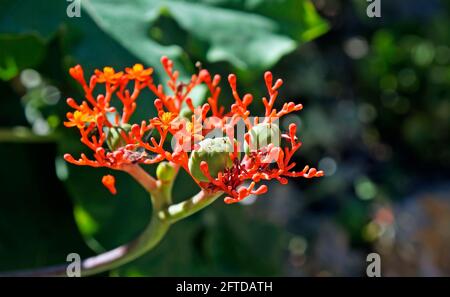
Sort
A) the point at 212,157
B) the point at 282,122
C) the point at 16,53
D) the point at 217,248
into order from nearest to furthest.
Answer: the point at 212,157 < the point at 16,53 < the point at 217,248 < the point at 282,122

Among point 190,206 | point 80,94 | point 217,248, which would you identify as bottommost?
point 190,206

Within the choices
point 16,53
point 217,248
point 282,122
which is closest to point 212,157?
point 16,53

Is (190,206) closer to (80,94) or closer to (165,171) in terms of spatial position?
(165,171)

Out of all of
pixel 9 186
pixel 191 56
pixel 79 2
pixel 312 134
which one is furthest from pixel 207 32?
pixel 312 134

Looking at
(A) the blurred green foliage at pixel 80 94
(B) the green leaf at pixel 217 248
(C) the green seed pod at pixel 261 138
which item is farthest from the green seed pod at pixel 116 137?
(B) the green leaf at pixel 217 248

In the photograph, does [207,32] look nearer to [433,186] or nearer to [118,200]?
[118,200]

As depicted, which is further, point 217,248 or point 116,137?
point 217,248
